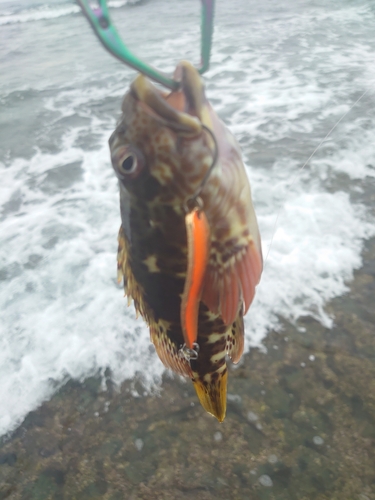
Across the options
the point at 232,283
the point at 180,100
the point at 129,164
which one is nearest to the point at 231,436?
the point at 232,283

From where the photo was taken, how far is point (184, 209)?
1616 mm

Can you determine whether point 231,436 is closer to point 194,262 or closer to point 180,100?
point 194,262

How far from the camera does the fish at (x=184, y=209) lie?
1494 millimetres

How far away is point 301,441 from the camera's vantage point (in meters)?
2.89

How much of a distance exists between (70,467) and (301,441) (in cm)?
176

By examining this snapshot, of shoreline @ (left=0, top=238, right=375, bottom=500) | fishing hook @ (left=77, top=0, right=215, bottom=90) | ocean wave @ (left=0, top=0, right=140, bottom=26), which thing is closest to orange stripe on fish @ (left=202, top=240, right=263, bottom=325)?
fishing hook @ (left=77, top=0, right=215, bottom=90)

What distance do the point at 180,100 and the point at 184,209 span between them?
43 cm

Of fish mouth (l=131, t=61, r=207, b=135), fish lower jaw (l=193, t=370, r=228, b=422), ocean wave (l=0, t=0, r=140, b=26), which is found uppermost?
fish mouth (l=131, t=61, r=207, b=135)

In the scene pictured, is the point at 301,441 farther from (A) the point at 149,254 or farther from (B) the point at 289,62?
(B) the point at 289,62

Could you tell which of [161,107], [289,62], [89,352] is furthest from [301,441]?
[289,62]

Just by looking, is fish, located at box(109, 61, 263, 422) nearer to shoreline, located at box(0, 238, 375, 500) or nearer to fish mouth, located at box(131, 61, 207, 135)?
fish mouth, located at box(131, 61, 207, 135)

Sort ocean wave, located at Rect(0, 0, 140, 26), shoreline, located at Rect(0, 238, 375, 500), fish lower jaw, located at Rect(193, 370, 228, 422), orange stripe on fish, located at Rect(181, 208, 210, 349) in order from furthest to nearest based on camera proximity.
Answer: ocean wave, located at Rect(0, 0, 140, 26), shoreline, located at Rect(0, 238, 375, 500), fish lower jaw, located at Rect(193, 370, 228, 422), orange stripe on fish, located at Rect(181, 208, 210, 349)

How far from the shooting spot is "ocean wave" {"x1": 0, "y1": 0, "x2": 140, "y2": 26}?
19.3 metres

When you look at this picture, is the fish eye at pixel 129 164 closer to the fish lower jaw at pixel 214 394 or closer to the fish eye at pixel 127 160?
the fish eye at pixel 127 160
